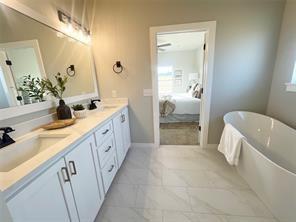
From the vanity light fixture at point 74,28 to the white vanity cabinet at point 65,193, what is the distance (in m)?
1.55

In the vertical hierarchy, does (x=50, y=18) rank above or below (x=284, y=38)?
above

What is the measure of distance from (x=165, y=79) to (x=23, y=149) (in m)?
6.29

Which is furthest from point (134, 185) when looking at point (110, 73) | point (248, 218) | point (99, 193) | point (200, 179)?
point (110, 73)

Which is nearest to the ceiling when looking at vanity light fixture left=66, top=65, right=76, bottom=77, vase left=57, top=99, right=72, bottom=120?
vanity light fixture left=66, top=65, right=76, bottom=77

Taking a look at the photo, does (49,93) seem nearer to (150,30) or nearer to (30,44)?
(30,44)

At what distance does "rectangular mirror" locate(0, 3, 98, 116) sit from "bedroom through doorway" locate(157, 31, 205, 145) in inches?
63.3

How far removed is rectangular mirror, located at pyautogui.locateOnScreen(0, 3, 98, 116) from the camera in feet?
3.75

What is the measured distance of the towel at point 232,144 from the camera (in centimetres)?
167

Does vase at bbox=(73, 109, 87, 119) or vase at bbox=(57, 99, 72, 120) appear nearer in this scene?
vase at bbox=(57, 99, 72, 120)

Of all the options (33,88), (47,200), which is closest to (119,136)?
(33,88)

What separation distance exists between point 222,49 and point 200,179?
1.93m

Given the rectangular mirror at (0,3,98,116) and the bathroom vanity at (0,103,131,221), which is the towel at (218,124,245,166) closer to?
the bathroom vanity at (0,103,131,221)

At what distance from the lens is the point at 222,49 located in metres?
2.16

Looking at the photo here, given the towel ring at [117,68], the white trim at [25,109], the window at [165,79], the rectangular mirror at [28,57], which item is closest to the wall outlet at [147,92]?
the towel ring at [117,68]
